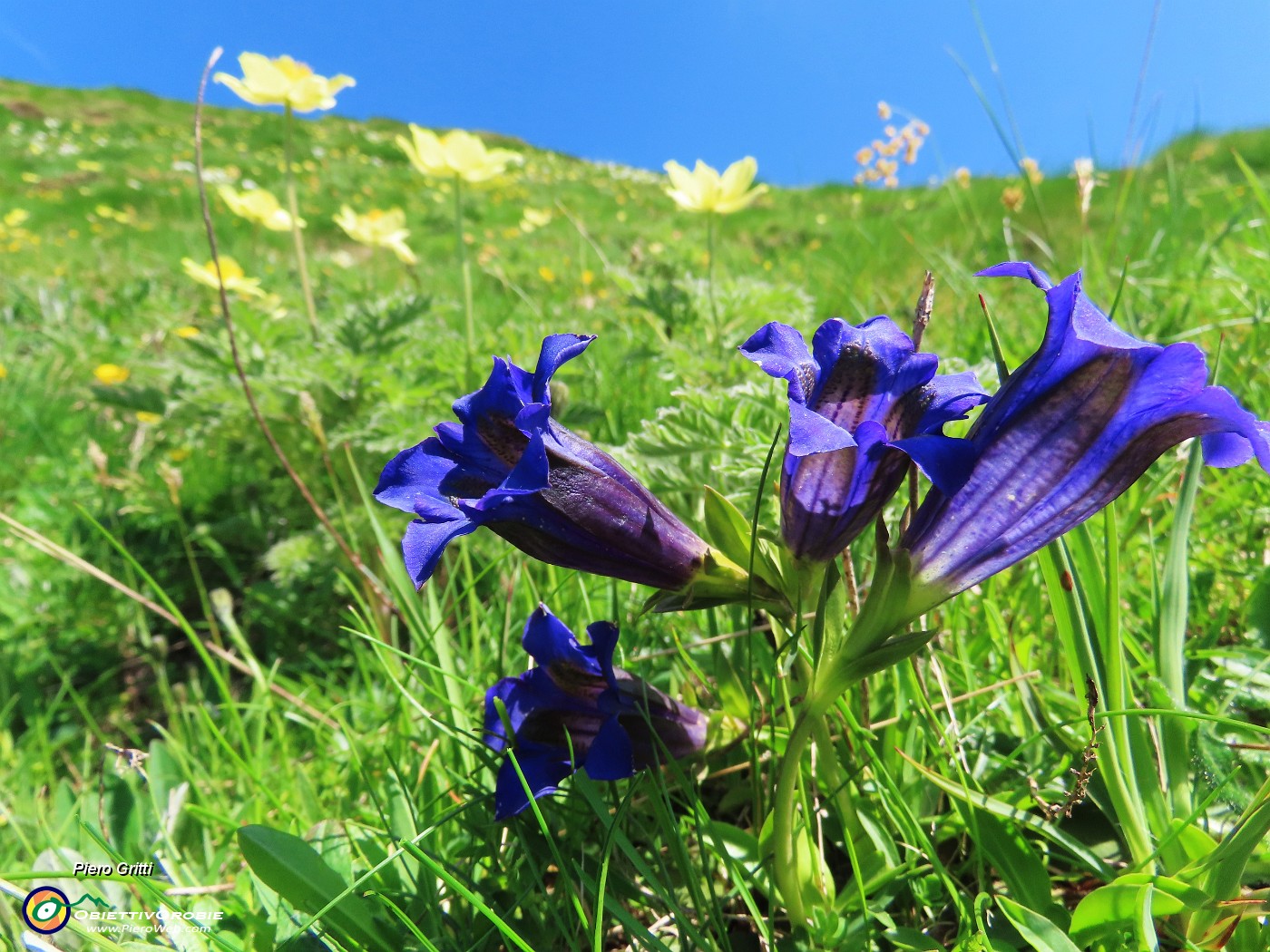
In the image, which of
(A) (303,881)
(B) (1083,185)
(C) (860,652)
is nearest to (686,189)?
(B) (1083,185)

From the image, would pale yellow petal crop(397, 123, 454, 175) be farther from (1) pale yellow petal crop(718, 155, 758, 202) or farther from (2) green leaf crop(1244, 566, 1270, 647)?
(2) green leaf crop(1244, 566, 1270, 647)

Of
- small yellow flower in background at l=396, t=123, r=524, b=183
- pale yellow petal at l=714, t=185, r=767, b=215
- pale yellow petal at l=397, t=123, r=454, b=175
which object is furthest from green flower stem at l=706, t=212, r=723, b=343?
pale yellow petal at l=397, t=123, r=454, b=175

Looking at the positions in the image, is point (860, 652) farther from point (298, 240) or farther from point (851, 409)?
point (298, 240)

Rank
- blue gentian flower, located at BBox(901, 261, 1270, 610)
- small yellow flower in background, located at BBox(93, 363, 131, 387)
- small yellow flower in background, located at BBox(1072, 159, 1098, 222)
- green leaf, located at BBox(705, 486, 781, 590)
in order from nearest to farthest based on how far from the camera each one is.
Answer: blue gentian flower, located at BBox(901, 261, 1270, 610) → green leaf, located at BBox(705, 486, 781, 590) → small yellow flower in background, located at BBox(1072, 159, 1098, 222) → small yellow flower in background, located at BBox(93, 363, 131, 387)

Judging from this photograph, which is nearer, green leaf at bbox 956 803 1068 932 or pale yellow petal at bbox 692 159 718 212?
green leaf at bbox 956 803 1068 932

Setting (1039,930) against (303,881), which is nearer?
(1039,930)

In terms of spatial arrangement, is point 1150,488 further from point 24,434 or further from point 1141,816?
point 24,434

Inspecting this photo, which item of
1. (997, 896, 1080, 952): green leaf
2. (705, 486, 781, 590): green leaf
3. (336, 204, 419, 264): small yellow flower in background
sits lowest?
(997, 896, 1080, 952): green leaf
